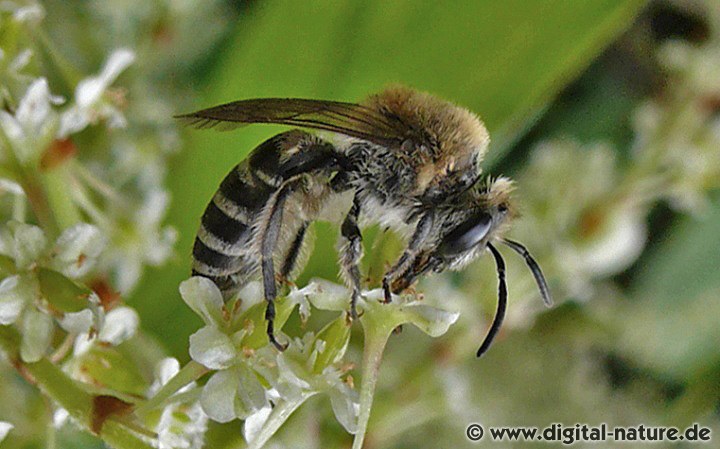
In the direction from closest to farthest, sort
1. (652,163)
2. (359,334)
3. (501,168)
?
(359,334)
(652,163)
(501,168)

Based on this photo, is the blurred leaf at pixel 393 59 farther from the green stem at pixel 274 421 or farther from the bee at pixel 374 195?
the green stem at pixel 274 421

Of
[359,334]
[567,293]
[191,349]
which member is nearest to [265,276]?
[191,349]

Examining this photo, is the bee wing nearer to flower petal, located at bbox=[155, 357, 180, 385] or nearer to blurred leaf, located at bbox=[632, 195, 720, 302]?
flower petal, located at bbox=[155, 357, 180, 385]

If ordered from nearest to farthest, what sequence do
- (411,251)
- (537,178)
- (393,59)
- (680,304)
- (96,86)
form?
(411,251) → (96,86) → (393,59) → (537,178) → (680,304)

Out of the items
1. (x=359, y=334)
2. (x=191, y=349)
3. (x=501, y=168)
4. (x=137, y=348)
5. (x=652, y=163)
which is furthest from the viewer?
(x=501, y=168)

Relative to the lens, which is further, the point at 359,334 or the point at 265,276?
the point at 359,334

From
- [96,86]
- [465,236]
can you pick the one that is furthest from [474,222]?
[96,86]

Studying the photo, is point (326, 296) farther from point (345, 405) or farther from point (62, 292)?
point (62, 292)

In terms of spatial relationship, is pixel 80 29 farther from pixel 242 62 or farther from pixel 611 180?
pixel 611 180
